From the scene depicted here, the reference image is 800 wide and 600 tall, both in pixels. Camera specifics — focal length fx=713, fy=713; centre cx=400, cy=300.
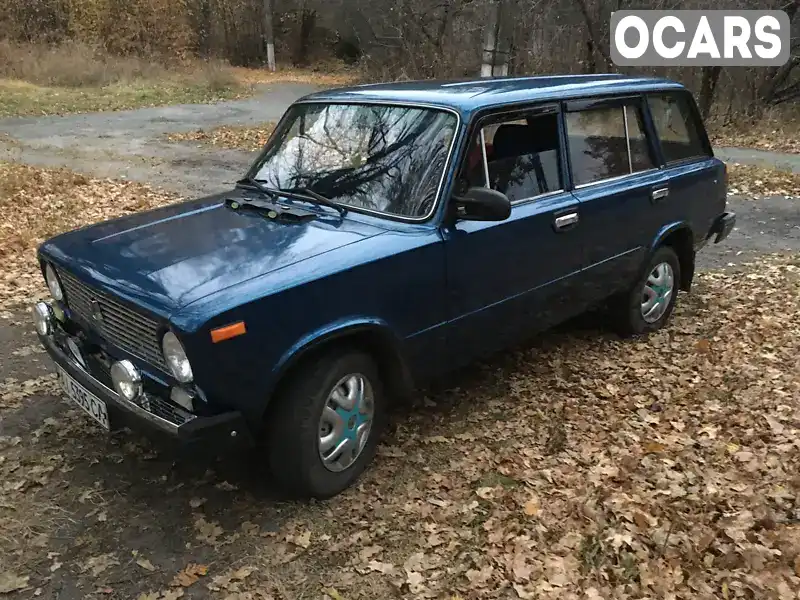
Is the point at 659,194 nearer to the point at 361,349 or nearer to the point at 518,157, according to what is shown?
the point at 518,157

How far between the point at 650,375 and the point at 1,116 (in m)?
18.3

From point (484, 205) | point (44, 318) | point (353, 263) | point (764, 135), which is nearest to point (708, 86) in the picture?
point (764, 135)

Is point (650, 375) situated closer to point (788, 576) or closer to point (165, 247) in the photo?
point (788, 576)

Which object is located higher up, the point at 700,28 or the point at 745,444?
the point at 700,28

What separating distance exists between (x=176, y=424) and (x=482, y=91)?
2.60 metres

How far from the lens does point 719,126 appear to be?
17641 millimetres

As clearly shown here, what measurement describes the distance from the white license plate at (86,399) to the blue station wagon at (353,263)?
0.02 metres

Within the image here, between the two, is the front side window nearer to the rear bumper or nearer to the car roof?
the car roof

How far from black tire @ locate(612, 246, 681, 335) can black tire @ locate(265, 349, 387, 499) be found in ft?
8.79

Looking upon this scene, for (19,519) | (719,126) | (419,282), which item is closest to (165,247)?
(419,282)

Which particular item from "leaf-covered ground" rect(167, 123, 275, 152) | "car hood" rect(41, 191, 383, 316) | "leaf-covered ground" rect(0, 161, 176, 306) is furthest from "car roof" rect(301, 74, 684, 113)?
"leaf-covered ground" rect(167, 123, 275, 152)

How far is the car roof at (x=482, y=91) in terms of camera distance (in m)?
4.09

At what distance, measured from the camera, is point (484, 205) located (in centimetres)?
366

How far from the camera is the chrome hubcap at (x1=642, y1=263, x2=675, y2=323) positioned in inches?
222
